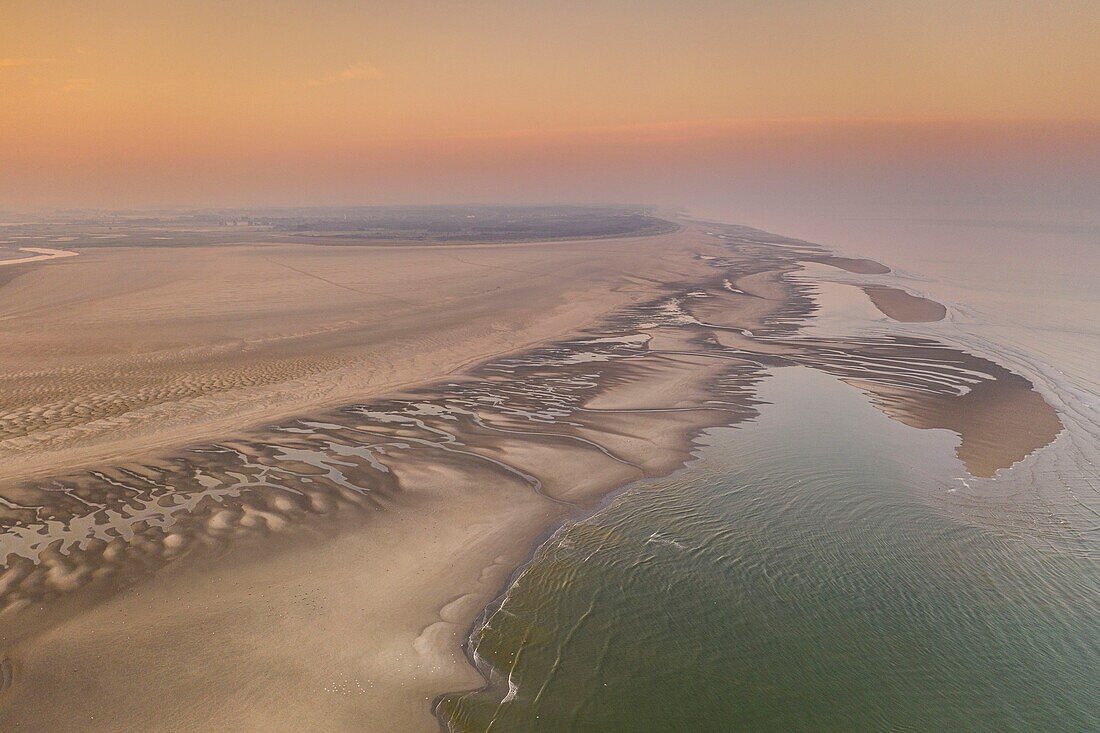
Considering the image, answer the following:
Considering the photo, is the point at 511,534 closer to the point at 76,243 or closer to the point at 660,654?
the point at 660,654

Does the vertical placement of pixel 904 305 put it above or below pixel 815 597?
above

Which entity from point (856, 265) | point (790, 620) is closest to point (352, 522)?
point (790, 620)

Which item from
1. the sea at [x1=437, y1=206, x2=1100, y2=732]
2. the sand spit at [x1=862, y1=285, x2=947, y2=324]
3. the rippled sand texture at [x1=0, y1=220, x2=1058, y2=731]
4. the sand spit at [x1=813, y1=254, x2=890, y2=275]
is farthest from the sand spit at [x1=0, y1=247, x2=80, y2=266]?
the sand spit at [x1=813, y1=254, x2=890, y2=275]

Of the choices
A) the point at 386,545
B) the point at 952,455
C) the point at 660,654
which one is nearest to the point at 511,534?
the point at 386,545

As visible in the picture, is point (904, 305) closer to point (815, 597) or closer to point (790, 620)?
point (815, 597)

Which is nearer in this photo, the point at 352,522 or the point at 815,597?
the point at 815,597

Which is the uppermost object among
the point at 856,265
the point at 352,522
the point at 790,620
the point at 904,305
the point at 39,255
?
the point at 856,265
